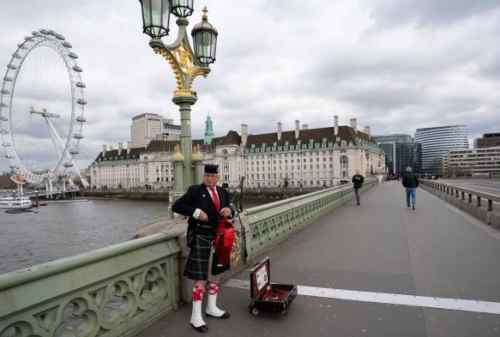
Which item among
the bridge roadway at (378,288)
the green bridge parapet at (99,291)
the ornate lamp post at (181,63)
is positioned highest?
the ornate lamp post at (181,63)

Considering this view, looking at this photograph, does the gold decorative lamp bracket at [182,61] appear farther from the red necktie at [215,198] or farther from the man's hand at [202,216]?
the man's hand at [202,216]

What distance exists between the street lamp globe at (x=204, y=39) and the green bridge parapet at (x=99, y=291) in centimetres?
409

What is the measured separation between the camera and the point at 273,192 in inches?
3524

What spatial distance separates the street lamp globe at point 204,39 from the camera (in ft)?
22.1

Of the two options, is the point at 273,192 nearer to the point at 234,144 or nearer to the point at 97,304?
the point at 234,144

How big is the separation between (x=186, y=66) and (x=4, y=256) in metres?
27.1

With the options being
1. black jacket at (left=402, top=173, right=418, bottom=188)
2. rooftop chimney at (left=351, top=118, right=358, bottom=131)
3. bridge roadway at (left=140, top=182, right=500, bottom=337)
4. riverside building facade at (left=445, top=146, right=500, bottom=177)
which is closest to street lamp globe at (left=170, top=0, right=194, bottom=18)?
bridge roadway at (left=140, top=182, right=500, bottom=337)

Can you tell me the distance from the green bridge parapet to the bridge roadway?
1.09 feet

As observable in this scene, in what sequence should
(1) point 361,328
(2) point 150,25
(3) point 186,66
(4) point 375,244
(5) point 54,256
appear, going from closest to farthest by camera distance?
(1) point 361,328 < (2) point 150,25 < (3) point 186,66 < (4) point 375,244 < (5) point 54,256

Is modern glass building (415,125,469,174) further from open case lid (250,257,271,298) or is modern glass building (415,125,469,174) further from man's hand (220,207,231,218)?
man's hand (220,207,231,218)

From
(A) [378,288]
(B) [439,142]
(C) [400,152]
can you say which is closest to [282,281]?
(A) [378,288]

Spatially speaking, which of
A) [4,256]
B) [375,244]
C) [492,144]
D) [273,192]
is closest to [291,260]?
[375,244]

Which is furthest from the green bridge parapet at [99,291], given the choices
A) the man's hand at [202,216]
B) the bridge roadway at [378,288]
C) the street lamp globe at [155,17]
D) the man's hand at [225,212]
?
the street lamp globe at [155,17]

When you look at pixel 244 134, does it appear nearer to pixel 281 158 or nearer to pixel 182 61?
pixel 281 158
